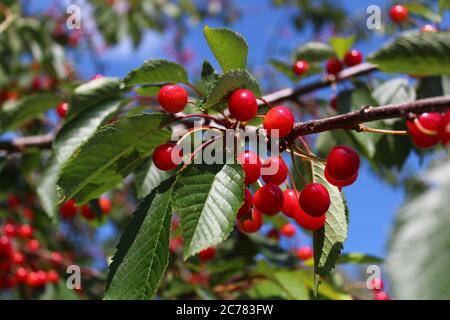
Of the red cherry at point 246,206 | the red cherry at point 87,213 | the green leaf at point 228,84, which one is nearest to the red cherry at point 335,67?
the green leaf at point 228,84

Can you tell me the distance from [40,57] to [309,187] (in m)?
3.39

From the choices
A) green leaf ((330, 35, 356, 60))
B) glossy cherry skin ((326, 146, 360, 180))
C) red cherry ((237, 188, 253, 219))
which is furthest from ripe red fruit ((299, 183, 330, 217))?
green leaf ((330, 35, 356, 60))

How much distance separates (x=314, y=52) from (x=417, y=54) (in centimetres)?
100

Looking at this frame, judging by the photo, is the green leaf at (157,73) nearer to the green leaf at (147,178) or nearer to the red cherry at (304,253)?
the green leaf at (147,178)

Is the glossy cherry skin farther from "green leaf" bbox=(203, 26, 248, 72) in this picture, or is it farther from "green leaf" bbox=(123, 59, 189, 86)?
"green leaf" bbox=(123, 59, 189, 86)

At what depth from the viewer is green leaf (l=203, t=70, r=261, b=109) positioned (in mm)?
1193

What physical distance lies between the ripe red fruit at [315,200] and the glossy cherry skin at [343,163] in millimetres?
52

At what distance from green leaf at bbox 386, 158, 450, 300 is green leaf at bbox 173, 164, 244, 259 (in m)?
0.47

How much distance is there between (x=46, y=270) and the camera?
3.36 meters

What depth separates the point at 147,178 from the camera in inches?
73.1

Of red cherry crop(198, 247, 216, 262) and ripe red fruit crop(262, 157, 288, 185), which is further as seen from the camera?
red cherry crop(198, 247, 216, 262)

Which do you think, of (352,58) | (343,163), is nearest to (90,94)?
(343,163)

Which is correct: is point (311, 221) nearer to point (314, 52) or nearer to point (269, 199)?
point (269, 199)

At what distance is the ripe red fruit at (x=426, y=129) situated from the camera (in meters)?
1.05
